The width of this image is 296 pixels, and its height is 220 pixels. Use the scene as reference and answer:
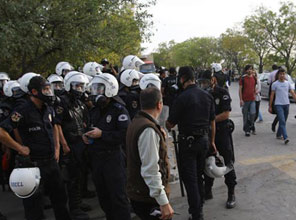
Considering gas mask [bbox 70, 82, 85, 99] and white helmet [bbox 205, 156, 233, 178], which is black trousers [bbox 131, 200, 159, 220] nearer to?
white helmet [bbox 205, 156, 233, 178]

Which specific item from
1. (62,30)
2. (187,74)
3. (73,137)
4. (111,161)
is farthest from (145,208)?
(62,30)

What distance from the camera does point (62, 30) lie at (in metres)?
8.86

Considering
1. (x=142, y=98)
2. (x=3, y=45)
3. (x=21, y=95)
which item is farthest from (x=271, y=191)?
(x=3, y=45)

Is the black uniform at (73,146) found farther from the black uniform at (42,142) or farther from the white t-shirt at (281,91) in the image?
the white t-shirt at (281,91)

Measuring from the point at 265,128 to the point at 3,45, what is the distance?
24.0ft

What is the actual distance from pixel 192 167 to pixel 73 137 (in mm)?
1693

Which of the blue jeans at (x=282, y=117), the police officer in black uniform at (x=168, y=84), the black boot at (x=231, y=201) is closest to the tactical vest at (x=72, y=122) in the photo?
the black boot at (x=231, y=201)

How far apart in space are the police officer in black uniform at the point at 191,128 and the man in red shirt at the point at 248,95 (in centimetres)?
489

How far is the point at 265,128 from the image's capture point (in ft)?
31.4

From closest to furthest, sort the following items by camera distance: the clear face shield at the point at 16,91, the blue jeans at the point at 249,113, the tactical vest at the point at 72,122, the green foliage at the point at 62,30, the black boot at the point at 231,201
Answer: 1. the tactical vest at the point at 72,122
2. the black boot at the point at 231,201
3. the clear face shield at the point at 16,91
4. the green foliage at the point at 62,30
5. the blue jeans at the point at 249,113

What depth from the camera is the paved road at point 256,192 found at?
441 cm

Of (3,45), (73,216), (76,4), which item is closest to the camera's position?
(73,216)

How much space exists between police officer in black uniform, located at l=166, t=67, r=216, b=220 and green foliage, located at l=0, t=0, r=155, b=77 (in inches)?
164

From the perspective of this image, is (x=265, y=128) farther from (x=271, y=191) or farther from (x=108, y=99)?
(x=108, y=99)
